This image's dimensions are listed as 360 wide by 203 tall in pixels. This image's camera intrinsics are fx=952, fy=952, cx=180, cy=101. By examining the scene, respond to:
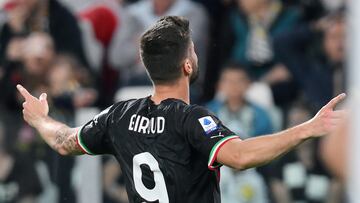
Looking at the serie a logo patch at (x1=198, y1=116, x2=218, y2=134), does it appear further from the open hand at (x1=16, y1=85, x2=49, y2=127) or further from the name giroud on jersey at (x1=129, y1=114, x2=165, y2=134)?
the open hand at (x1=16, y1=85, x2=49, y2=127)

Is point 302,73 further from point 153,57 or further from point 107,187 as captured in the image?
point 153,57

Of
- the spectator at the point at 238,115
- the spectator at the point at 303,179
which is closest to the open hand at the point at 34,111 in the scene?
the spectator at the point at 238,115

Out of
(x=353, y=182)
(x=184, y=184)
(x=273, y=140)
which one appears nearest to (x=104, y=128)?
(x=184, y=184)

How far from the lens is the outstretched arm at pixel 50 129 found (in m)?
5.12

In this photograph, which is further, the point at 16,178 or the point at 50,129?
the point at 16,178

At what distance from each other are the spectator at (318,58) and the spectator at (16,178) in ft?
8.77

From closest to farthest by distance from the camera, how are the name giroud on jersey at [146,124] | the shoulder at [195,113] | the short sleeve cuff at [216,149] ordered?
the short sleeve cuff at [216,149]
the shoulder at [195,113]
the name giroud on jersey at [146,124]

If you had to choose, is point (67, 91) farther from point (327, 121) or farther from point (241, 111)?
A: point (327, 121)

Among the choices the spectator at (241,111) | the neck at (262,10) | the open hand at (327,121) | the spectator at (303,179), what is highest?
the neck at (262,10)

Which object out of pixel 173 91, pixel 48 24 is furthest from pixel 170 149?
pixel 48 24

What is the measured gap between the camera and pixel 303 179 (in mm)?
8672

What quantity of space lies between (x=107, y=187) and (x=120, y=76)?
106 centimetres

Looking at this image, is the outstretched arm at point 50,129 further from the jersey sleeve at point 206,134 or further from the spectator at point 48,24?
the spectator at point 48,24

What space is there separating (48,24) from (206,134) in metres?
4.87
